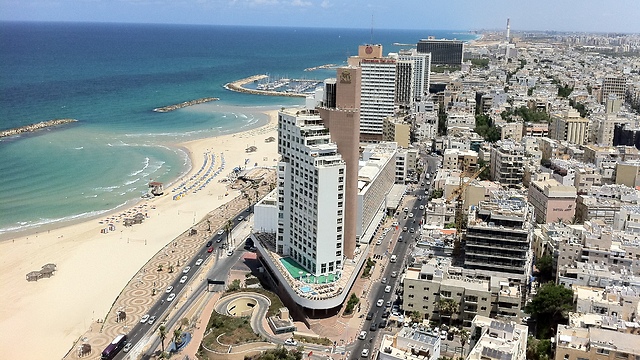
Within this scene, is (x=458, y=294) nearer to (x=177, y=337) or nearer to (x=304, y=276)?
(x=304, y=276)

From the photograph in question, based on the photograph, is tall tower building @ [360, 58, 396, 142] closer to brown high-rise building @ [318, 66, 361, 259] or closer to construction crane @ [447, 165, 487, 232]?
construction crane @ [447, 165, 487, 232]

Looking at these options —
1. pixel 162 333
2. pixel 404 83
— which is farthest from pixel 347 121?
pixel 404 83

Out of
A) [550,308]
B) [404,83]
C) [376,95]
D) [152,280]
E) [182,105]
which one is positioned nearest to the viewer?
[550,308]

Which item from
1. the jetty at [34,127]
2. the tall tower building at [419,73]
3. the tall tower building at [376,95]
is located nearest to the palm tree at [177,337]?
the tall tower building at [376,95]

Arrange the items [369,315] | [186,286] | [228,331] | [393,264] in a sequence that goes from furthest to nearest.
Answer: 1. [393,264]
2. [186,286]
3. [369,315]
4. [228,331]

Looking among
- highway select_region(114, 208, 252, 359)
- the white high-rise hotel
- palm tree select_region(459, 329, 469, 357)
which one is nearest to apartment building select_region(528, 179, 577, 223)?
the white high-rise hotel

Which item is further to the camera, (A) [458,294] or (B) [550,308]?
(A) [458,294]

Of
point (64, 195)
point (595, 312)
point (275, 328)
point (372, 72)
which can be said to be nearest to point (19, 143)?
point (64, 195)
